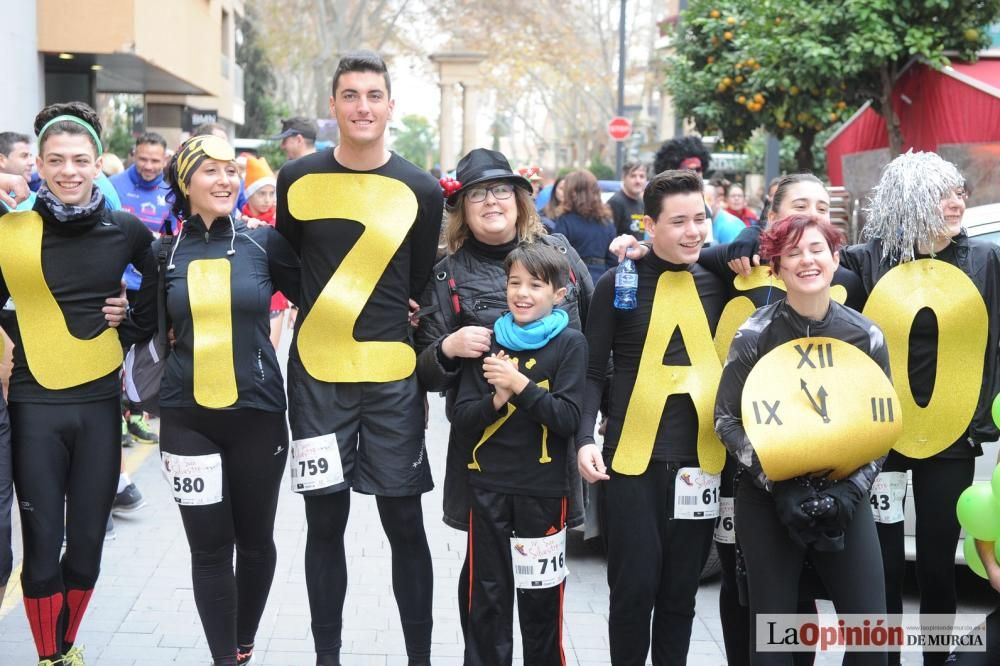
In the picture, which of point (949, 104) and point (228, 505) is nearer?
point (228, 505)

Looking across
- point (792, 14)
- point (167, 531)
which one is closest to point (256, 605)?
point (167, 531)

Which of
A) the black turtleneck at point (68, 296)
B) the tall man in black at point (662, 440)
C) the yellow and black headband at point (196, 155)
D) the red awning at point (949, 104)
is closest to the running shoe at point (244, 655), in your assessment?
the black turtleneck at point (68, 296)

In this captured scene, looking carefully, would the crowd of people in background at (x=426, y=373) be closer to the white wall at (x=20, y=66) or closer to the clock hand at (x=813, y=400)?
the clock hand at (x=813, y=400)

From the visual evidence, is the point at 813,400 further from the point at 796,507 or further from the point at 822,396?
the point at 796,507

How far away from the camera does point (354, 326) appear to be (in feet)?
14.0

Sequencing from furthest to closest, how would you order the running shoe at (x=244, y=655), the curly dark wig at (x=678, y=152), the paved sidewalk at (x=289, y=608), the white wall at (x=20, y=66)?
the white wall at (x=20, y=66), the curly dark wig at (x=678, y=152), the paved sidewalk at (x=289, y=608), the running shoe at (x=244, y=655)

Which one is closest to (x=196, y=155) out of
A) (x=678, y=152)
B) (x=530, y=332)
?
(x=530, y=332)

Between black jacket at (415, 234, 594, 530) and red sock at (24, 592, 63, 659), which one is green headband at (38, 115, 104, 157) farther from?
red sock at (24, 592, 63, 659)

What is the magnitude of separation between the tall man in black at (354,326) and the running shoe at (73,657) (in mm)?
966

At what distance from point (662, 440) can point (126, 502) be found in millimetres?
4288

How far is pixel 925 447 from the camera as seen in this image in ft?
14.0

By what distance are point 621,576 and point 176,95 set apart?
986 inches

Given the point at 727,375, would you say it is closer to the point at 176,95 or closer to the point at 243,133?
the point at 176,95

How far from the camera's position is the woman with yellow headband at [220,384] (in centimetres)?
418
